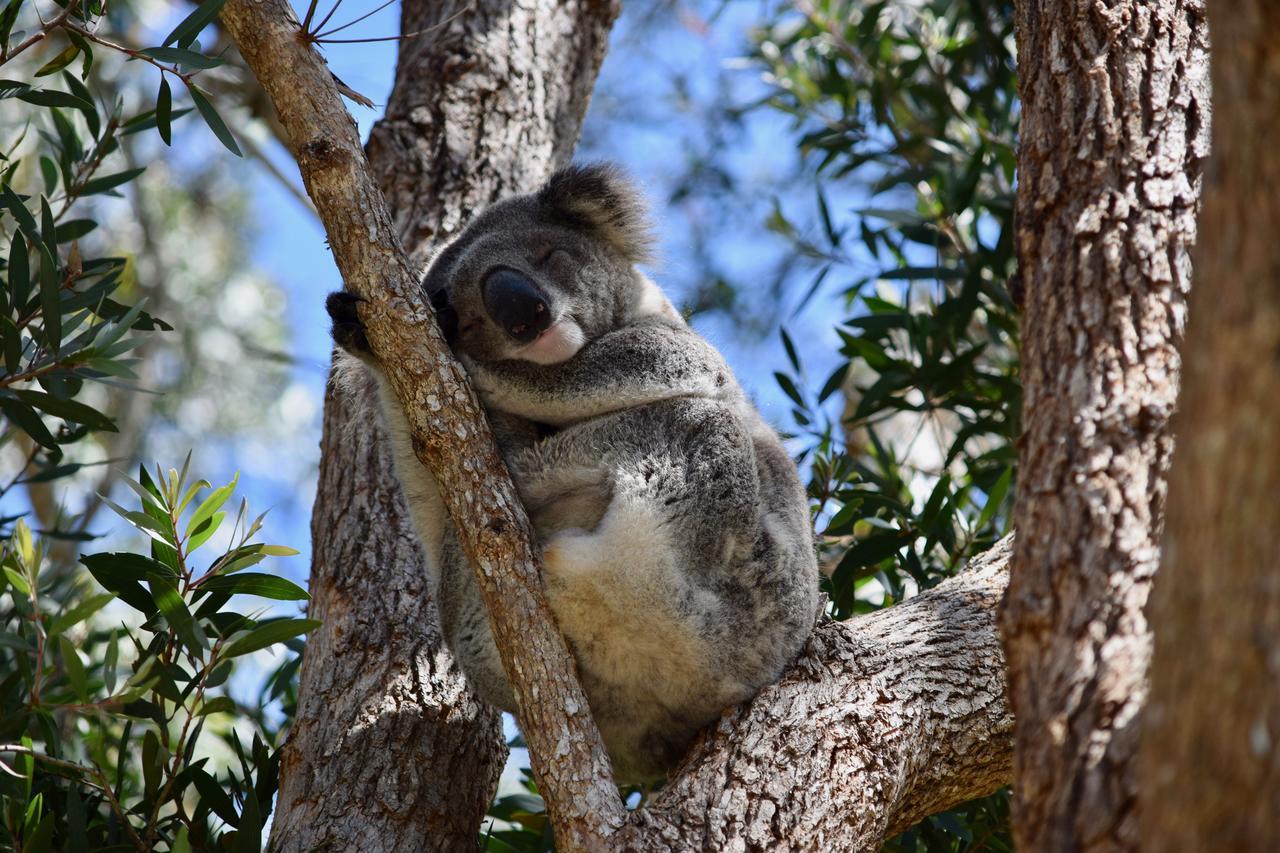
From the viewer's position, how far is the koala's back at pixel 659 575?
8.51 feet

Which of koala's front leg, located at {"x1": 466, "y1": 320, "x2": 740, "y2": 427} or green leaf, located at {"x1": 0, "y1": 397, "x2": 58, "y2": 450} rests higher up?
koala's front leg, located at {"x1": 466, "y1": 320, "x2": 740, "y2": 427}

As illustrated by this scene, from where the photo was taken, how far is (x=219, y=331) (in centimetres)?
933

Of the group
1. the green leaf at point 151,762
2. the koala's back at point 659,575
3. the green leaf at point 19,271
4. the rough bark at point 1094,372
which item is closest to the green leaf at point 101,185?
the green leaf at point 19,271

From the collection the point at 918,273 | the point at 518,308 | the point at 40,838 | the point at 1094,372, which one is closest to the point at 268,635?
the point at 40,838

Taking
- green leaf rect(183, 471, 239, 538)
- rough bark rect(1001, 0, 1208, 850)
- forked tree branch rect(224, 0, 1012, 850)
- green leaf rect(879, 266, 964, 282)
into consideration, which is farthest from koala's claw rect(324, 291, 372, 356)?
green leaf rect(879, 266, 964, 282)

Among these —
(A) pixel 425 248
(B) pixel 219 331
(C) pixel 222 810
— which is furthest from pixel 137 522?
(B) pixel 219 331

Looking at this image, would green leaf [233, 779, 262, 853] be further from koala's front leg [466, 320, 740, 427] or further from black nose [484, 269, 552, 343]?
black nose [484, 269, 552, 343]

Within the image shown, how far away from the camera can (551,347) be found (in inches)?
112

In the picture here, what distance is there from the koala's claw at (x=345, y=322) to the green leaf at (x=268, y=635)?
611 mm

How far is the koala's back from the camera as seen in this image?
8.51ft

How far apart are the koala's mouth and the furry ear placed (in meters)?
0.58

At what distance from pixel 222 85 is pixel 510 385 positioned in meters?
3.93

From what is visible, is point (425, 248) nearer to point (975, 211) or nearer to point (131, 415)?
point (975, 211)

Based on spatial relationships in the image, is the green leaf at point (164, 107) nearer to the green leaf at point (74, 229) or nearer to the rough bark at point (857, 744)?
the green leaf at point (74, 229)
